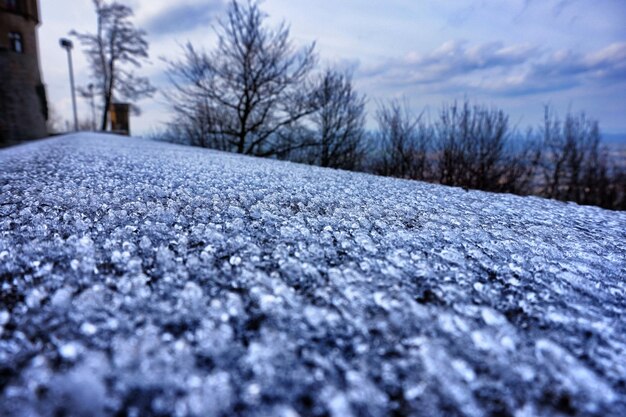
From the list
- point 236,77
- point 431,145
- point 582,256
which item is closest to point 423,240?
point 582,256

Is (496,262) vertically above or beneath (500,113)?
beneath

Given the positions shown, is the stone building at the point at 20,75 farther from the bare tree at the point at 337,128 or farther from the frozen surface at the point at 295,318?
the frozen surface at the point at 295,318

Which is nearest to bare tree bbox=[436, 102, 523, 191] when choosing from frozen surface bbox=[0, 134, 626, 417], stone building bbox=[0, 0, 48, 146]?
frozen surface bbox=[0, 134, 626, 417]

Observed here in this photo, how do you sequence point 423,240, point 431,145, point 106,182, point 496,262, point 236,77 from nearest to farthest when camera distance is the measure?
point 496,262 → point 423,240 → point 106,182 → point 431,145 → point 236,77

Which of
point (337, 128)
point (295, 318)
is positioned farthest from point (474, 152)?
point (295, 318)

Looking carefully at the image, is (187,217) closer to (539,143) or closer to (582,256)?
(582,256)

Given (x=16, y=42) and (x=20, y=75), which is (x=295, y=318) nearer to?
(x=20, y=75)

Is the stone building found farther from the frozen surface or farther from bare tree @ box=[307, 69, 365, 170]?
the frozen surface

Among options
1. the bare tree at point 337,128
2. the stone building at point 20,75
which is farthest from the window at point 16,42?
the bare tree at point 337,128
